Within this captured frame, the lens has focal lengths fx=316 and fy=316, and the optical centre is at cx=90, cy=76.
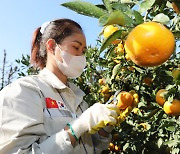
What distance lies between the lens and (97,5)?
1.21 meters

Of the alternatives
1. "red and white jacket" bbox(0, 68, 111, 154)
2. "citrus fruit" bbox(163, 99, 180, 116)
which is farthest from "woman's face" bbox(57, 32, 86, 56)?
Answer: "citrus fruit" bbox(163, 99, 180, 116)

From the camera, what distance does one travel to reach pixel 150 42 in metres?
1.06

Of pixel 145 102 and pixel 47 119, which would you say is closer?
pixel 47 119

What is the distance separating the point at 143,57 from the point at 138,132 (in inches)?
91.4

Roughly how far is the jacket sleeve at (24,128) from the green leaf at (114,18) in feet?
2.28

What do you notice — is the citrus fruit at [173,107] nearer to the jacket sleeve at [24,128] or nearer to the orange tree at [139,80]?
the orange tree at [139,80]

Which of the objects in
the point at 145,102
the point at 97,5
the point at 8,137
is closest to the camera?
the point at 97,5

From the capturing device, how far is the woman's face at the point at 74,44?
1.90 meters

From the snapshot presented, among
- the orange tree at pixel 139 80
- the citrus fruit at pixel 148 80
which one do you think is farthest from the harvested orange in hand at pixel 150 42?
the citrus fruit at pixel 148 80

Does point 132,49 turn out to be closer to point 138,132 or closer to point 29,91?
point 29,91

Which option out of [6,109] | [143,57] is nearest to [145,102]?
[6,109]

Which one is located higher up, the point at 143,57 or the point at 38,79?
the point at 143,57

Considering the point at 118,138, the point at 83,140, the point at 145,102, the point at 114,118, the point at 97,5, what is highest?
the point at 97,5

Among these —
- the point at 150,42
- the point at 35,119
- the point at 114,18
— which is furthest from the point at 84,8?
the point at 35,119
